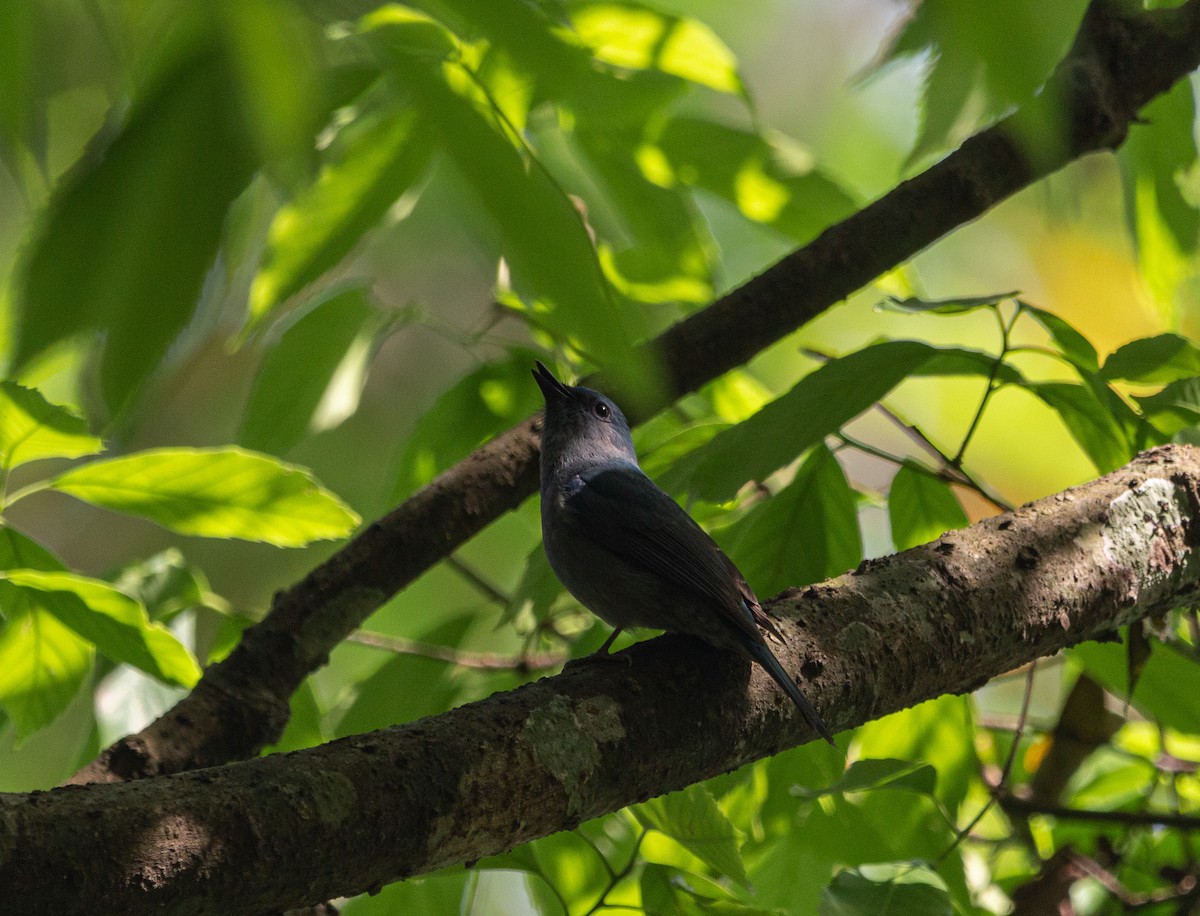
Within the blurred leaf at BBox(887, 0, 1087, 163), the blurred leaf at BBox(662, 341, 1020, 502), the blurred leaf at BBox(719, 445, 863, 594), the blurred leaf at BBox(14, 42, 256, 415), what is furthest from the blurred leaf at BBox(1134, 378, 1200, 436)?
the blurred leaf at BBox(14, 42, 256, 415)

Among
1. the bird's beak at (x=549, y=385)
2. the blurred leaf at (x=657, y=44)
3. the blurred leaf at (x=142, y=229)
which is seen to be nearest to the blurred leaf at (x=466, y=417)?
the bird's beak at (x=549, y=385)

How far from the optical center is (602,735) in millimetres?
1457

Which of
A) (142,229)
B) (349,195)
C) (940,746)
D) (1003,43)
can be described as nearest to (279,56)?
(142,229)

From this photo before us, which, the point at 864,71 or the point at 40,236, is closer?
the point at 40,236

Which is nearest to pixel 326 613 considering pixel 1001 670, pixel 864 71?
pixel 1001 670

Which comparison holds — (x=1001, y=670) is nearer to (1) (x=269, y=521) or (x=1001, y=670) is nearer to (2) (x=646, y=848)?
(2) (x=646, y=848)

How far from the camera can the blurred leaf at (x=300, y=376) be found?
7.91 ft

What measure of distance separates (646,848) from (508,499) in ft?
2.60

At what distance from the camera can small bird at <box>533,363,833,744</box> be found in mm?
1756

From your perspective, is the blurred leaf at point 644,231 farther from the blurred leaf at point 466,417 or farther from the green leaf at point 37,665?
the green leaf at point 37,665

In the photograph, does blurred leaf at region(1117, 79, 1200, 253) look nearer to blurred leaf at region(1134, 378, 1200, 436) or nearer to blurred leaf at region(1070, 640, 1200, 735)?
blurred leaf at region(1134, 378, 1200, 436)

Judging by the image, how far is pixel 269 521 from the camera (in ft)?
6.73

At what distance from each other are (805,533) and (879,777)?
1.79 feet

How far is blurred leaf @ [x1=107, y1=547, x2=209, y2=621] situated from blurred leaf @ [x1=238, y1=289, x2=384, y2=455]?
33 centimetres
